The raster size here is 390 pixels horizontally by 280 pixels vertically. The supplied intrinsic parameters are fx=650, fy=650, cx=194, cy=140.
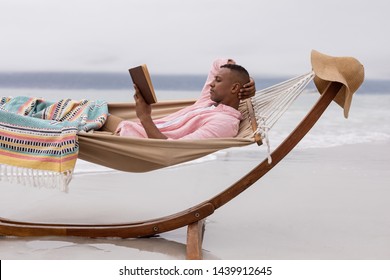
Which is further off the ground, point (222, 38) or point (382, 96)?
point (222, 38)

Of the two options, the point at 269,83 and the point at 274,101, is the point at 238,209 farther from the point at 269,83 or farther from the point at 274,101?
the point at 269,83

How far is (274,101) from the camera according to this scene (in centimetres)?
238

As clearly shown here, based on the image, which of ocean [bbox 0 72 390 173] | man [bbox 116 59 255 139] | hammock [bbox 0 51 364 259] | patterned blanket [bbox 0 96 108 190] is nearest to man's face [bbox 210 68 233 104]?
man [bbox 116 59 255 139]

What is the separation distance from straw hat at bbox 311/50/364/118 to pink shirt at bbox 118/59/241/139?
372mm

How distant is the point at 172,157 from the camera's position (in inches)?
83.7

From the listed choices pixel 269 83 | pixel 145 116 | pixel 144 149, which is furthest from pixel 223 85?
pixel 269 83

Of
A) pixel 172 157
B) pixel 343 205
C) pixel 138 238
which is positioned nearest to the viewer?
pixel 172 157

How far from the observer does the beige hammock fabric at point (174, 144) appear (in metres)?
2.09

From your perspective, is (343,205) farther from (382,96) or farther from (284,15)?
(284,15)

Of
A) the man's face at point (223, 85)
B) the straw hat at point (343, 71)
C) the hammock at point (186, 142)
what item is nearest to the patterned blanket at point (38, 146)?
the hammock at point (186, 142)

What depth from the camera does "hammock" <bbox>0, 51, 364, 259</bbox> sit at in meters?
2.12

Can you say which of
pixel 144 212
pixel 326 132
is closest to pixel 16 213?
pixel 144 212
